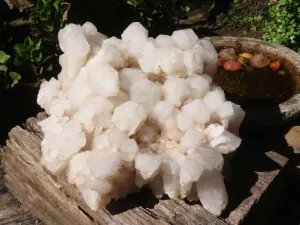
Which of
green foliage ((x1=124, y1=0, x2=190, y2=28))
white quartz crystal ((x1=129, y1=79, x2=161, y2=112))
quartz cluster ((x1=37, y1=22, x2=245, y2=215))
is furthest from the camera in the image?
green foliage ((x1=124, y1=0, x2=190, y2=28))

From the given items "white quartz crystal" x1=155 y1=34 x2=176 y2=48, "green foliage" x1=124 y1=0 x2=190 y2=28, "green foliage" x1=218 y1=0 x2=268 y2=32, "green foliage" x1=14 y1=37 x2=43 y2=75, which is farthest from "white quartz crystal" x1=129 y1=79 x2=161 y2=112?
"green foliage" x1=218 y1=0 x2=268 y2=32

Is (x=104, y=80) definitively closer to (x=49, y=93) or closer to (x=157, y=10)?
(x=49, y=93)

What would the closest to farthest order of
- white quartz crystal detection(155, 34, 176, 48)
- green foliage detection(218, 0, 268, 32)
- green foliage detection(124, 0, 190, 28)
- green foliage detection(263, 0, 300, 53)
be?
white quartz crystal detection(155, 34, 176, 48)
green foliage detection(263, 0, 300, 53)
green foliage detection(124, 0, 190, 28)
green foliage detection(218, 0, 268, 32)

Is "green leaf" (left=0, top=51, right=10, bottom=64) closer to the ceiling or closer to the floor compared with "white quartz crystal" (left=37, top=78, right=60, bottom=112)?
closer to the floor

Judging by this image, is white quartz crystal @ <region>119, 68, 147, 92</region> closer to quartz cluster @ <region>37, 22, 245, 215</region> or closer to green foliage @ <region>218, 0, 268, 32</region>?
quartz cluster @ <region>37, 22, 245, 215</region>

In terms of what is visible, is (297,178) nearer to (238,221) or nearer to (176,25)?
(238,221)

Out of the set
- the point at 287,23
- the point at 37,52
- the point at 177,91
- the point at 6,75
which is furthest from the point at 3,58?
the point at 287,23

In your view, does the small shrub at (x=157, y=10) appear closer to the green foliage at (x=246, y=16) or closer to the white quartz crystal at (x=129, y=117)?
the green foliage at (x=246, y=16)
